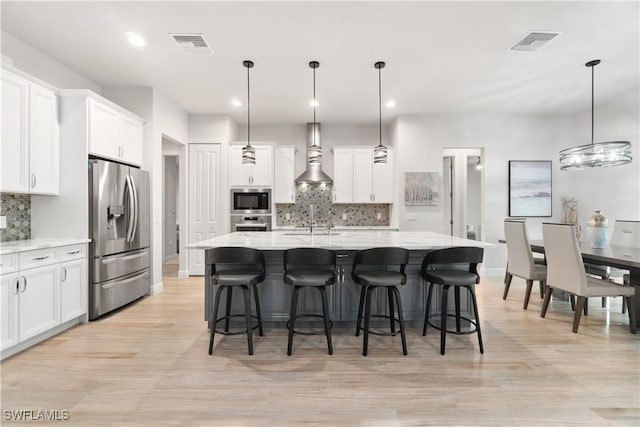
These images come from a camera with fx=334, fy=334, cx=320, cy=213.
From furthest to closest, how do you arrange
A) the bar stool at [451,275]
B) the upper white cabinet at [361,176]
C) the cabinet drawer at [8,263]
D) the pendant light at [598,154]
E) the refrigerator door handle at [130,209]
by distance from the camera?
the upper white cabinet at [361,176]
the refrigerator door handle at [130,209]
the pendant light at [598,154]
the bar stool at [451,275]
the cabinet drawer at [8,263]

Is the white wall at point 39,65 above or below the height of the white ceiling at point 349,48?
below

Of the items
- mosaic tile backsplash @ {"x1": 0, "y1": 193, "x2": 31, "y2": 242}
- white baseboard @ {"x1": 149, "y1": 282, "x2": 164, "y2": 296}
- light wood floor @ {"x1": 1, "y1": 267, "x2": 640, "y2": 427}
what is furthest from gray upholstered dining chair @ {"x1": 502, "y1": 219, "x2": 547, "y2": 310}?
mosaic tile backsplash @ {"x1": 0, "y1": 193, "x2": 31, "y2": 242}

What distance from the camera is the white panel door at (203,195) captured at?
5965 mm

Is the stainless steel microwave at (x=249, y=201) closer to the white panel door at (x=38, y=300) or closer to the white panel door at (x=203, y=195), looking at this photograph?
the white panel door at (x=203, y=195)

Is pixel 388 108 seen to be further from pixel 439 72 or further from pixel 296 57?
pixel 296 57

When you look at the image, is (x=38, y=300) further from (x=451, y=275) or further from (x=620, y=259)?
(x=620, y=259)

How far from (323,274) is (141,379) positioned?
1555mm

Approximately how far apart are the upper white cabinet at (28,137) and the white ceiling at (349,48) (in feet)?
2.09

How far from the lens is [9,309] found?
2648mm

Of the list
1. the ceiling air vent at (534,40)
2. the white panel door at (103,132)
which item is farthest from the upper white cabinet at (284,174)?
the ceiling air vent at (534,40)

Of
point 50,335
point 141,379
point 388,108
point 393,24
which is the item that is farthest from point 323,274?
point 388,108

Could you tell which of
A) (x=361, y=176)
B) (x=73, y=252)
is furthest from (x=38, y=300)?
(x=361, y=176)

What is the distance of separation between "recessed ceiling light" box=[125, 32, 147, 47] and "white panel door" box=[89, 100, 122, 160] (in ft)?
2.65

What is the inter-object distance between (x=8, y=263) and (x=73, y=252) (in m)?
0.72
